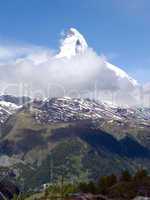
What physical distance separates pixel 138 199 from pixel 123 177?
318ft

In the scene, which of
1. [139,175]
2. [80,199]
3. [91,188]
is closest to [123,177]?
[139,175]

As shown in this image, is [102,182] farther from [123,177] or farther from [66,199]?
[66,199]

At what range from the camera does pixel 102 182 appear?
13875 centimetres

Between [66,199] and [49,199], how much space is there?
692 centimetres

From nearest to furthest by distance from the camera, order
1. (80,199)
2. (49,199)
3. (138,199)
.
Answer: (49,199) → (80,199) → (138,199)

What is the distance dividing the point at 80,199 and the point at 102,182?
92.7 metres

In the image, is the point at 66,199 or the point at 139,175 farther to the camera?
the point at 139,175

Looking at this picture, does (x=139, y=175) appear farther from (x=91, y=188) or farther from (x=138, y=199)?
(x=138, y=199)

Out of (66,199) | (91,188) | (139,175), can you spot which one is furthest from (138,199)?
(139,175)

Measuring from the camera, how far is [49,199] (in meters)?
43.4

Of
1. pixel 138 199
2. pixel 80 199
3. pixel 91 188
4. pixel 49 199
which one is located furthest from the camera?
pixel 91 188

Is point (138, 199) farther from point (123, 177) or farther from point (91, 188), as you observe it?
point (123, 177)

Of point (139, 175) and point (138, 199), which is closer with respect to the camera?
point (138, 199)

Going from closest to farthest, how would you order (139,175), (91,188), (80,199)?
(80,199) < (91,188) < (139,175)
